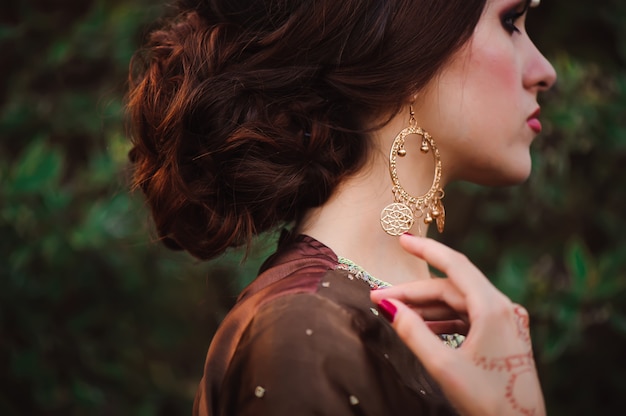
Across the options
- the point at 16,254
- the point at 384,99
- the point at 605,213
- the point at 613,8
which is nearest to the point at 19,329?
the point at 16,254

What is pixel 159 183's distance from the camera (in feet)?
4.86

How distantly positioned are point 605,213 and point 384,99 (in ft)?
4.16

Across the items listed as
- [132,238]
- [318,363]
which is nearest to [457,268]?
[318,363]

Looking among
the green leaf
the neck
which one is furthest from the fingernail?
the green leaf

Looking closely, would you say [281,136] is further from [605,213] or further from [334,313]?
[605,213]

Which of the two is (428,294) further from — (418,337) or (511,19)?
(511,19)

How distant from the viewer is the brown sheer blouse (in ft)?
3.55

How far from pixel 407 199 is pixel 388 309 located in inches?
13.6

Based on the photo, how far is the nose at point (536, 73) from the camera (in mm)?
1439

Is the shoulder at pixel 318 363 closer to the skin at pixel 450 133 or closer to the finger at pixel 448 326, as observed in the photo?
the finger at pixel 448 326

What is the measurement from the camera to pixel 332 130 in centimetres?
141

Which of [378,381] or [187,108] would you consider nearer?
[378,381]

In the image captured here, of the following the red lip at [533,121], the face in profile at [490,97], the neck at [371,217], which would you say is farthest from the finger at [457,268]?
the red lip at [533,121]

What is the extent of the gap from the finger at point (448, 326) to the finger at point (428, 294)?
0.24ft
